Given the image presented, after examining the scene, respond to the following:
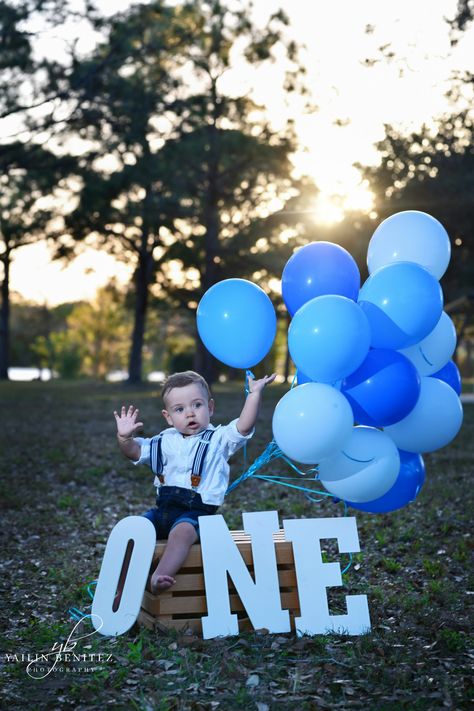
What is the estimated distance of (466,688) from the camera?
11.8 ft

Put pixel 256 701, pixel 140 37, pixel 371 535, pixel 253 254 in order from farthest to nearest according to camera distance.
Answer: pixel 253 254
pixel 140 37
pixel 371 535
pixel 256 701

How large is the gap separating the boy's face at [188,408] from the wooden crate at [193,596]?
2.13 feet

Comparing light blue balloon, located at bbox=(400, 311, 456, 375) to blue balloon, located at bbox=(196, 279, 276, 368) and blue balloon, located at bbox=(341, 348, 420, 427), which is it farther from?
blue balloon, located at bbox=(196, 279, 276, 368)

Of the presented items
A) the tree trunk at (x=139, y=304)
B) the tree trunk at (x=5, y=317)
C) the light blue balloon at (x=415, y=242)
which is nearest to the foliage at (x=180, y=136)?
the tree trunk at (x=139, y=304)

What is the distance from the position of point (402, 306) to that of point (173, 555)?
1.77 meters

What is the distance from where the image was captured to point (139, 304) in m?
28.5

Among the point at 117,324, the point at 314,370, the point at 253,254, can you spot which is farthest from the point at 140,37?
the point at 117,324

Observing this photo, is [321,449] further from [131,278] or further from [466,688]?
[131,278]

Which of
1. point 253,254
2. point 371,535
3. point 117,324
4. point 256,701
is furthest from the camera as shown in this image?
point 117,324

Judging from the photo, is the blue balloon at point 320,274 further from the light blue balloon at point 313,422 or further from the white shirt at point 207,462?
the white shirt at point 207,462

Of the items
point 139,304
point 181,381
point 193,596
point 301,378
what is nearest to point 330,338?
point 301,378

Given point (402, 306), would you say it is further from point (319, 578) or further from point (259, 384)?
point (319, 578)

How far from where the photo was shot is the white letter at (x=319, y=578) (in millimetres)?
4312

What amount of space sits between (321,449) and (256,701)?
3.91ft
